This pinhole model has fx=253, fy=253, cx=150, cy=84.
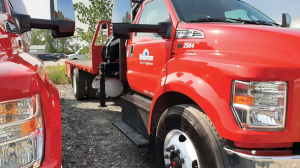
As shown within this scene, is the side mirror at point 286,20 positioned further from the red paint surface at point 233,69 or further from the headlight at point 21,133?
the headlight at point 21,133

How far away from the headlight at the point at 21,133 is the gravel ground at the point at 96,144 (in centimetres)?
201

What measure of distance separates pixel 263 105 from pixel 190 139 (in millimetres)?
646

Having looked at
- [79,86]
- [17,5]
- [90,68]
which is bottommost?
[79,86]

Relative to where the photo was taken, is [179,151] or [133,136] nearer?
[179,151]

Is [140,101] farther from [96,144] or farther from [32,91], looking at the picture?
[32,91]

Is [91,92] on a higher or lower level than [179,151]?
lower

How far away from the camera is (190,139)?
2023mm

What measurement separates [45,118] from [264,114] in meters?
1.32

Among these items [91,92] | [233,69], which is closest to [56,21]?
[233,69]

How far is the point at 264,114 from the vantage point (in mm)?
1630

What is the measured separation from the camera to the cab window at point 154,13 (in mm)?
3040

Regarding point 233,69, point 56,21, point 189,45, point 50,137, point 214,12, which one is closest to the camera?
point 50,137

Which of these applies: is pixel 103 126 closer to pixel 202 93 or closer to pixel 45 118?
pixel 202 93

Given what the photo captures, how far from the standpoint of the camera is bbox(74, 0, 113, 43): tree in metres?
9.09
